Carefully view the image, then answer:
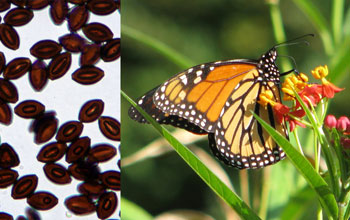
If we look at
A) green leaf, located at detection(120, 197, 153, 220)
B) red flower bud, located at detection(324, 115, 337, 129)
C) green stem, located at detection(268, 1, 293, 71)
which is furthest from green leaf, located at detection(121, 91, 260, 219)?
green stem, located at detection(268, 1, 293, 71)

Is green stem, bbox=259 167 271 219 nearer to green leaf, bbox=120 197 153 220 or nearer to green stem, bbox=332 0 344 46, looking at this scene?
green leaf, bbox=120 197 153 220

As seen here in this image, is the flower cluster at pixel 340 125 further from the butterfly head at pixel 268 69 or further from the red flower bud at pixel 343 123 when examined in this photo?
the butterfly head at pixel 268 69

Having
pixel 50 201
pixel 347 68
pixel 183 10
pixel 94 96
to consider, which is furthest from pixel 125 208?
pixel 183 10

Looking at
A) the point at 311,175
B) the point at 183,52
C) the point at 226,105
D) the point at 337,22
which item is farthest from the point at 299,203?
the point at 183,52

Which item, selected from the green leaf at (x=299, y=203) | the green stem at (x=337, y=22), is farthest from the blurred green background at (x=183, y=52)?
the green leaf at (x=299, y=203)

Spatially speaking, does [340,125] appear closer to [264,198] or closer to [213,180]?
[213,180]
